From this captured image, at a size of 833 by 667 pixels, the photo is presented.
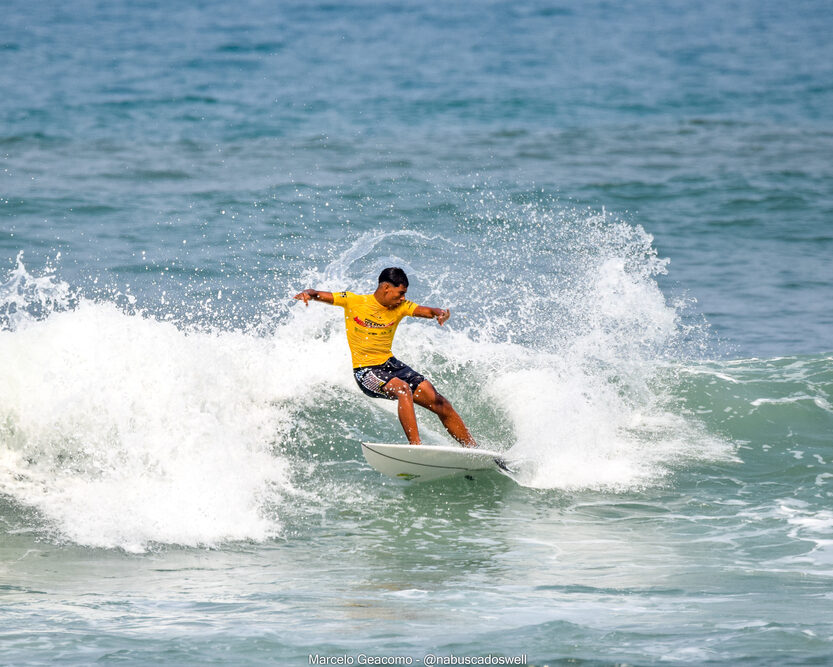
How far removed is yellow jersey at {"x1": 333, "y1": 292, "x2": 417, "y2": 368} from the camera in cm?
887

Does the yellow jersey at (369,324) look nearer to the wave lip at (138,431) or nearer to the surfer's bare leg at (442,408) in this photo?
the surfer's bare leg at (442,408)

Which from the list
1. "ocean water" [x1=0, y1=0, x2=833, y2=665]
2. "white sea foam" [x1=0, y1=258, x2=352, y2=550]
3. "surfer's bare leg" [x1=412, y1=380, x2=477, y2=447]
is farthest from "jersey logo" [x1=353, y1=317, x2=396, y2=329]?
"white sea foam" [x1=0, y1=258, x2=352, y2=550]

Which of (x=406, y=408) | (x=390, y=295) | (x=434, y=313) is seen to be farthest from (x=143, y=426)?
(x=434, y=313)

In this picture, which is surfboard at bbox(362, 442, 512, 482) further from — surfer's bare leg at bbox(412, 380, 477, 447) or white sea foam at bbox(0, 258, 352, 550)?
white sea foam at bbox(0, 258, 352, 550)

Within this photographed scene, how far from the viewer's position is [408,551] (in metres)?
7.72

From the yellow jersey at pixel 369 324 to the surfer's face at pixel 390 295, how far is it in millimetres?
66

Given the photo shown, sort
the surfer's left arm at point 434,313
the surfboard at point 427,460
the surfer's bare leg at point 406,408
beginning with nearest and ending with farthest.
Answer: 1. the surfer's left arm at point 434,313
2. the surfboard at point 427,460
3. the surfer's bare leg at point 406,408

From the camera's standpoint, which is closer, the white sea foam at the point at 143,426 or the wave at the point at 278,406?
the white sea foam at the point at 143,426

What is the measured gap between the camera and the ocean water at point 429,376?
6305 millimetres

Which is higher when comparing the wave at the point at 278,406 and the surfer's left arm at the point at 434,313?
the surfer's left arm at the point at 434,313

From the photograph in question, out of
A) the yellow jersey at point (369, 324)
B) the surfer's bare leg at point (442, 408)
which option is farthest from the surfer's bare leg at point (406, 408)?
the yellow jersey at point (369, 324)

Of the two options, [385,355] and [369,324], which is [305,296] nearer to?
[369,324]

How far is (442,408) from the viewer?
354 inches

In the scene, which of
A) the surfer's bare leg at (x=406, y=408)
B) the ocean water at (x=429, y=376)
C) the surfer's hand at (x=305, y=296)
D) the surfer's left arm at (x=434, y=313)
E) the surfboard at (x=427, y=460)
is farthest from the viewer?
the surfer's bare leg at (x=406, y=408)
